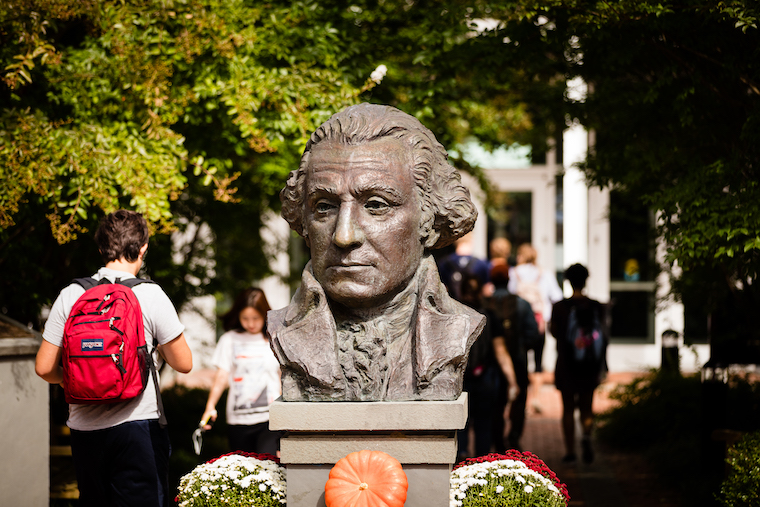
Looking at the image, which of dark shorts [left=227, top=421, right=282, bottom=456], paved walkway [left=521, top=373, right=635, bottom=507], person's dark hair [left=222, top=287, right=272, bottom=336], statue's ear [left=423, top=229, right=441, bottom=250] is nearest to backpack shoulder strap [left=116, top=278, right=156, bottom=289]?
statue's ear [left=423, top=229, right=441, bottom=250]

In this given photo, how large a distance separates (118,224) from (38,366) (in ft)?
2.58

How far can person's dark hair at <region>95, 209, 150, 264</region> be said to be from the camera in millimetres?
3982

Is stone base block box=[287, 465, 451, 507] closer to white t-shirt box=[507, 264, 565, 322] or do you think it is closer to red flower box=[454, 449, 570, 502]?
red flower box=[454, 449, 570, 502]

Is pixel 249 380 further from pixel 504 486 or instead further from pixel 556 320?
pixel 556 320

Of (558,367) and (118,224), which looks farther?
(558,367)

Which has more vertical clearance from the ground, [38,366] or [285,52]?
[285,52]

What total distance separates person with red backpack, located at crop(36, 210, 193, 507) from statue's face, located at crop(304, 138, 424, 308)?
2.88 ft

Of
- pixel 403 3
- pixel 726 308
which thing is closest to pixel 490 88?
pixel 403 3

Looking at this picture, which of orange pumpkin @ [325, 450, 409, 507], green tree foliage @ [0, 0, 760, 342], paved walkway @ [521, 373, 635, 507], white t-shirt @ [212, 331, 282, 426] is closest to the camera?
orange pumpkin @ [325, 450, 409, 507]

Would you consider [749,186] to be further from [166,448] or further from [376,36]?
[166,448]

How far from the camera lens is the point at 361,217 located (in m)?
3.75

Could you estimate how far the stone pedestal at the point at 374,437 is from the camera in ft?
11.9

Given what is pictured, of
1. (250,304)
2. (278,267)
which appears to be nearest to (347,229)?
(250,304)

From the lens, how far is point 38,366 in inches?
152
